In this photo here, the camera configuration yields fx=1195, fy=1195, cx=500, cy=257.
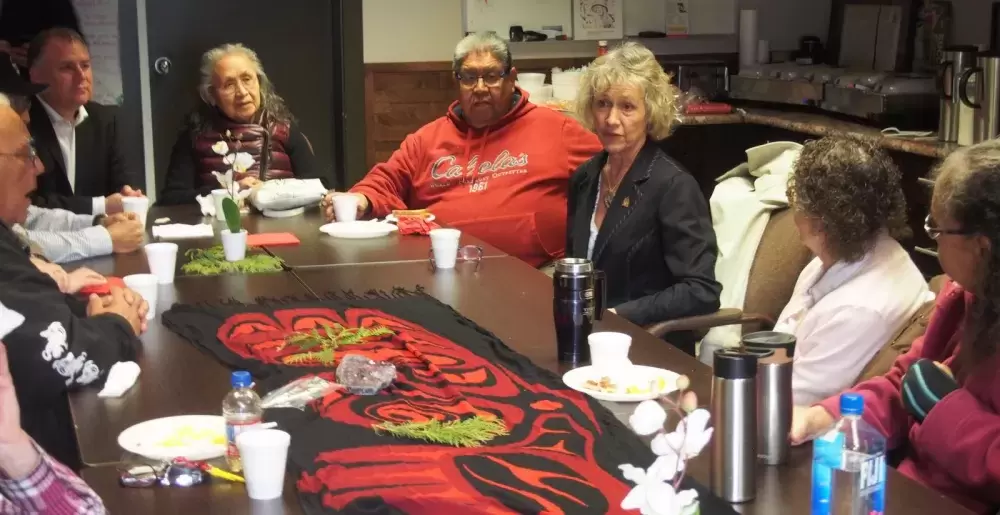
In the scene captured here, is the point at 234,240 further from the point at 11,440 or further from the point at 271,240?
the point at 11,440

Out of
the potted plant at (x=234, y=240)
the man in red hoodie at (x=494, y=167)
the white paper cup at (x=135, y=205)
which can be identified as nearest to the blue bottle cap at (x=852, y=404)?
the potted plant at (x=234, y=240)

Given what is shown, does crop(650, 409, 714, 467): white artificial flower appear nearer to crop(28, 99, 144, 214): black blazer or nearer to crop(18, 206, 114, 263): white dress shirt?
crop(18, 206, 114, 263): white dress shirt

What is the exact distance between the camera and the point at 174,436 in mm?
1737

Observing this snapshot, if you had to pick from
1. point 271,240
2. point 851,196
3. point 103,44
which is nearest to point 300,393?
point 851,196

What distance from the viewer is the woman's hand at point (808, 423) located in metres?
1.71

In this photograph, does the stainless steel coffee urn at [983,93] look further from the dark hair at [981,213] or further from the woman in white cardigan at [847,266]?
the dark hair at [981,213]

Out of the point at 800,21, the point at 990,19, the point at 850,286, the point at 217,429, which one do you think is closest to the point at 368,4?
the point at 800,21

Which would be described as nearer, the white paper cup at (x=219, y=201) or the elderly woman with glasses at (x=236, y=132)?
the white paper cup at (x=219, y=201)

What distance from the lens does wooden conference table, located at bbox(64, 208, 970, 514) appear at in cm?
151

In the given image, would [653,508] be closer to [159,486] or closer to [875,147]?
[159,486]

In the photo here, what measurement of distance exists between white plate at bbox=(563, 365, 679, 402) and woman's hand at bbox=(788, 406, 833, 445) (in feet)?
0.74

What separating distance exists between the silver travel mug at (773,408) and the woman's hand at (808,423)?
32 millimetres

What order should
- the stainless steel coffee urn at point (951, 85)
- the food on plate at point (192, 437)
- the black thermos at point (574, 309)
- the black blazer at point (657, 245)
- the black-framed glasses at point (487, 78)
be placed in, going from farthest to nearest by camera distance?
the stainless steel coffee urn at point (951, 85)
the black-framed glasses at point (487, 78)
the black blazer at point (657, 245)
the black thermos at point (574, 309)
the food on plate at point (192, 437)

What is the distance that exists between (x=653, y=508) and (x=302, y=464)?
733 millimetres
